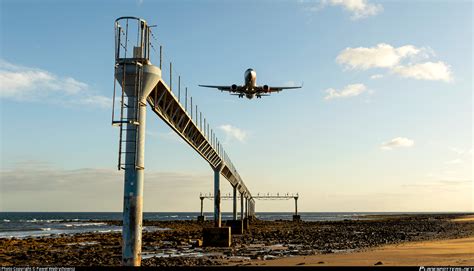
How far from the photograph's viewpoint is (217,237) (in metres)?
30.9

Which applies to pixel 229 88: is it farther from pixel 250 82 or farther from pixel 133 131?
pixel 133 131

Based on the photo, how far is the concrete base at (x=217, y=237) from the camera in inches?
1214

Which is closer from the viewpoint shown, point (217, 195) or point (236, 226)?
point (217, 195)

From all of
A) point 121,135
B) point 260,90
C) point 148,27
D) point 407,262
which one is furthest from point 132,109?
point 260,90

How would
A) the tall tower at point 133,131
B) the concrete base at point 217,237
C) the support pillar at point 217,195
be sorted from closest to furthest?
the tall tower at point 133,131, the concrete base at point 217,237, the support pillar at point 217,195

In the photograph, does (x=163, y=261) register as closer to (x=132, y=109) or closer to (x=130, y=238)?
(x=130, y=238)

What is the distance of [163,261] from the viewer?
2231cm

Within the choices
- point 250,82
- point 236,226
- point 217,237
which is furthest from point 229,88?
point 217,237

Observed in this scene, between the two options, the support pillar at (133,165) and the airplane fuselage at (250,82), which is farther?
the airplane fuselage at (250,82)

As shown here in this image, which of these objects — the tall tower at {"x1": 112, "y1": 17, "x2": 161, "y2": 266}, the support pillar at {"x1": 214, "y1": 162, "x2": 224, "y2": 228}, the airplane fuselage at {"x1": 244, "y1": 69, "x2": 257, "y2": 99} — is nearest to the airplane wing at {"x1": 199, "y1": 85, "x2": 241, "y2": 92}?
the airplane fuselage at {"x1": 244, "y1": 69, "x2": 257, "y2": 99}

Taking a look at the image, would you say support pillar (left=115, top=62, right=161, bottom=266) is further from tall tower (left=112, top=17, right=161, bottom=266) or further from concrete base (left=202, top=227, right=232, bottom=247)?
concrete base (left=202, top=227, right=232, bottom=247)

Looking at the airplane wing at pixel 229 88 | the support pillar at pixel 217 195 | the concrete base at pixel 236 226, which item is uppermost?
the airplane wing at pixel 229 88

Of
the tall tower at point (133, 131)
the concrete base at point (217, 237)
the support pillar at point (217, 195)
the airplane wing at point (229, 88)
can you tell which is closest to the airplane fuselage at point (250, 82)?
the airplane wing at point (229, 88)

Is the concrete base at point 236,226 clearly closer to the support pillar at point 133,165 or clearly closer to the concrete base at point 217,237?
the concrete base at point 217,237
